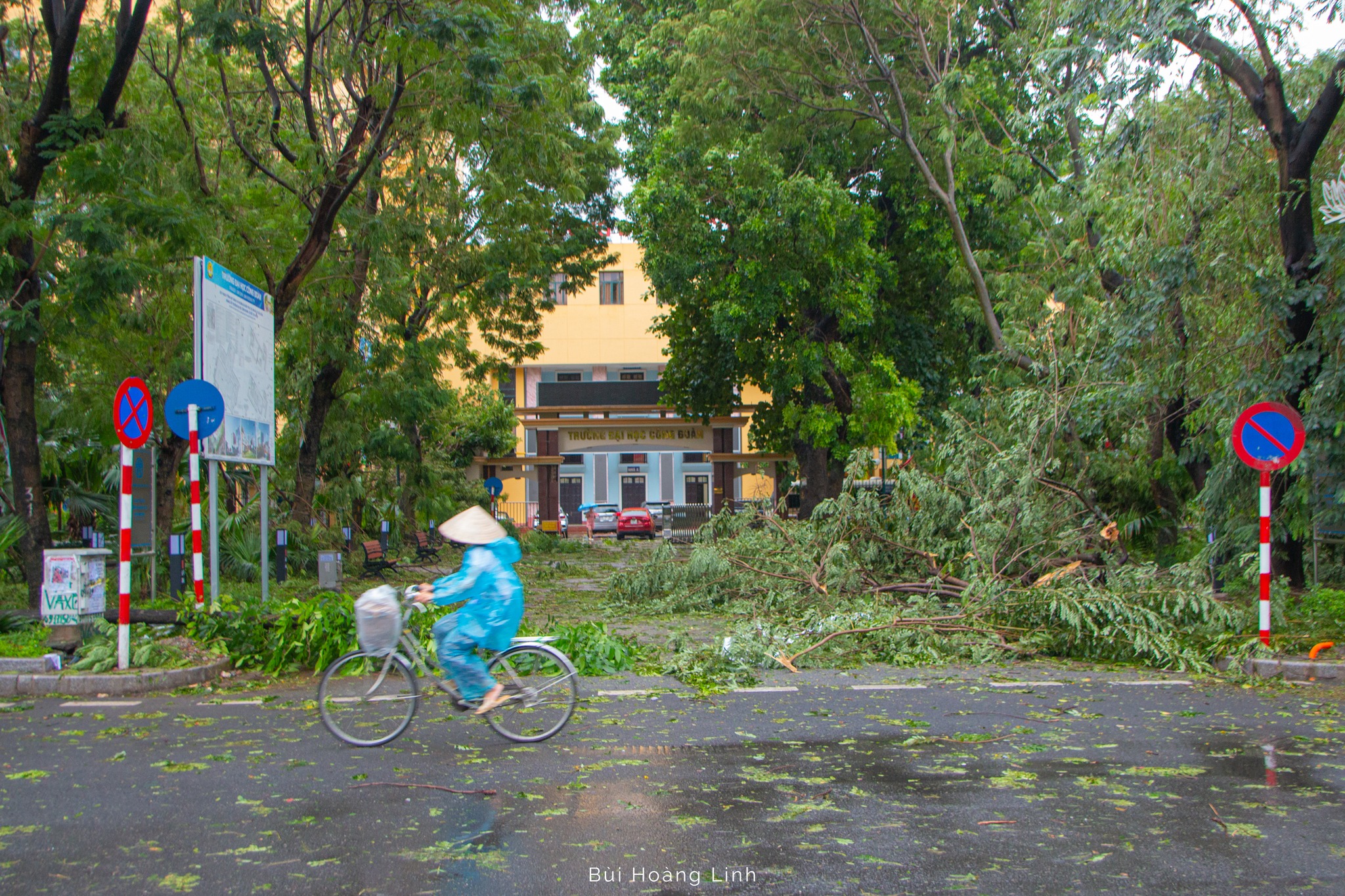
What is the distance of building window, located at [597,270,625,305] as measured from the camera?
50.8 metres

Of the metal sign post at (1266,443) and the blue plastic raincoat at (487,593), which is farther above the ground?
the metal sign post at (1266,443)

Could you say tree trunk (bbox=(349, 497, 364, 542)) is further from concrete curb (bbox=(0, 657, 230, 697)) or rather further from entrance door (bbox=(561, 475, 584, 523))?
entrance door (bbox=(561, 475, 584, 523))

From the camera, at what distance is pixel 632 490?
54.3 m

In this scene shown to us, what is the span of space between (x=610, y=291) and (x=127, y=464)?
140ft

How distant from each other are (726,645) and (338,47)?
10.5 m

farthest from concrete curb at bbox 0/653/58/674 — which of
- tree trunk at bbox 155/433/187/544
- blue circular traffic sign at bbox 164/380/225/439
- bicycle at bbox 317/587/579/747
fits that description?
tree trunk at bbox 155/433/187/544

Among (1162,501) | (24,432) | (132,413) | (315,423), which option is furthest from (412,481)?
(1162,501)

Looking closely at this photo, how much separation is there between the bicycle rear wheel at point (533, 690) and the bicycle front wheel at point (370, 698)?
556mm

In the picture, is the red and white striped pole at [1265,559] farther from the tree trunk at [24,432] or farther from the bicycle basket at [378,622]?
the tree trunk at [24,432]

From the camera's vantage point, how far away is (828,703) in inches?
316

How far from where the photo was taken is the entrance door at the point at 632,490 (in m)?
54.1

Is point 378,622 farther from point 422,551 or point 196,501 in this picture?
point 422,551

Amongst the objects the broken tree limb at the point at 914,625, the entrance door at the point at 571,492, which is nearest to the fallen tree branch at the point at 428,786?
the broken tree limb at the point at 914,625

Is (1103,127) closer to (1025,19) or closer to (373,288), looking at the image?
(1025,19)
